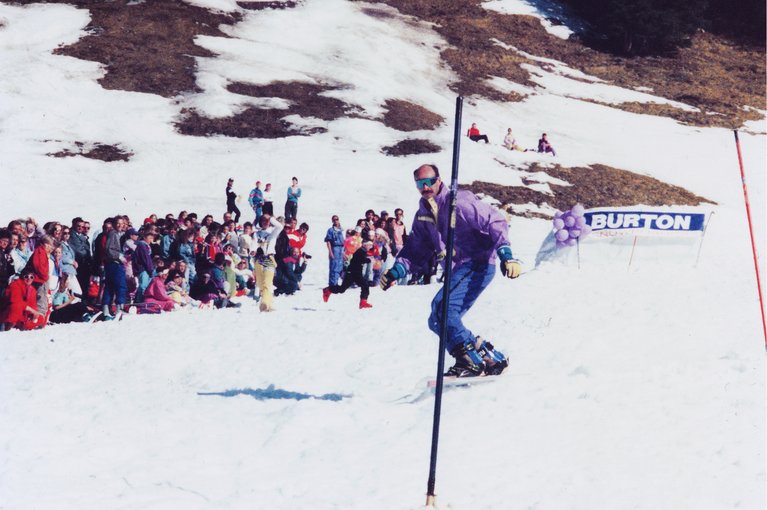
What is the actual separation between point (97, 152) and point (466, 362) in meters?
26.4

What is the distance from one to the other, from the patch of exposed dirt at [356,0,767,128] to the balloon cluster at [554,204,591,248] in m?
26.8

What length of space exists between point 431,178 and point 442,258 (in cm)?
88

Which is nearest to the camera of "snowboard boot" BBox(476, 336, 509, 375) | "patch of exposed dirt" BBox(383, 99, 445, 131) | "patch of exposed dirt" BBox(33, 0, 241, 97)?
"snowboard boot" BBox(476, 336, 509, 375)

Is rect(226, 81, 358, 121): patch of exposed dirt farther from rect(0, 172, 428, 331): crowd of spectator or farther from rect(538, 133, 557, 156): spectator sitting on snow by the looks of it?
rect(0, 172, 428, 331): crowd of spectator

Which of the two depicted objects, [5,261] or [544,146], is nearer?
[5,261]

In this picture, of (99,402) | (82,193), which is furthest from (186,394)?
(82,193)

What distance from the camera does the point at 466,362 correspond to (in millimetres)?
7461

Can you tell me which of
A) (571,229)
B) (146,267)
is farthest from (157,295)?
(571,229)

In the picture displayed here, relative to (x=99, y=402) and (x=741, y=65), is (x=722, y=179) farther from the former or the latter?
(x=99, y=402)

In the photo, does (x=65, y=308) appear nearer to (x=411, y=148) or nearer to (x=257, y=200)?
(x=257, y=200)

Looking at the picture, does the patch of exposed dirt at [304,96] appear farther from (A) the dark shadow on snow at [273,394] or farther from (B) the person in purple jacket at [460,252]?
(B) the person in purple jacket at [460,252]

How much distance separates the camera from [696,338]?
841 cm

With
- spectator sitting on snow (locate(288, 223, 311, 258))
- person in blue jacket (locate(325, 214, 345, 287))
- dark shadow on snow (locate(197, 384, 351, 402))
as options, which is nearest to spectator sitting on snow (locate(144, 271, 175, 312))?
spectator sitting on snow (locate(288, 223, 311, 258))

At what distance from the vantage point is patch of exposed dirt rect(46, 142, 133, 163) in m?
29.9
